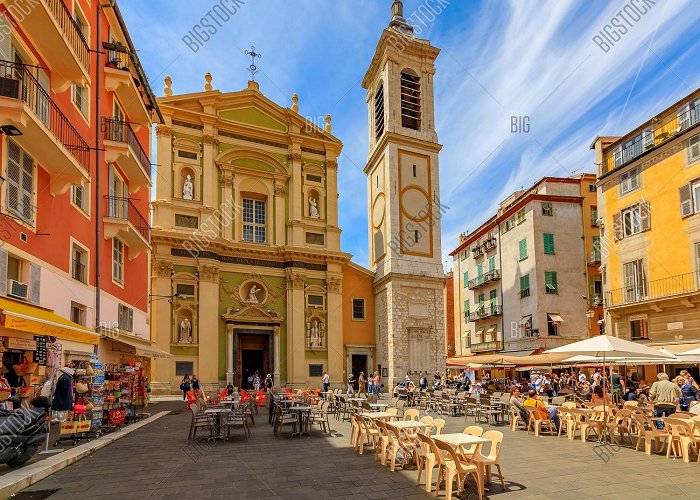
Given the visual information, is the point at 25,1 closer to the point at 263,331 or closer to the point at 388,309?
the point at 263,331

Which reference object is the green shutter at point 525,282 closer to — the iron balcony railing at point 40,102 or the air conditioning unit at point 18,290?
the iron balcony railing at point 40,102

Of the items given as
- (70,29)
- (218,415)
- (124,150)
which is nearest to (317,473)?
(218,415)

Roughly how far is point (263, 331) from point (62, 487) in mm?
20081

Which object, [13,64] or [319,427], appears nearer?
[13,64]

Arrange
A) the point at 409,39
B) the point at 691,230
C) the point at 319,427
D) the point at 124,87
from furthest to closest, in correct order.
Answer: the point at 409,39 < the point at 691,230 < the point at 124,87 < the point at 319,427

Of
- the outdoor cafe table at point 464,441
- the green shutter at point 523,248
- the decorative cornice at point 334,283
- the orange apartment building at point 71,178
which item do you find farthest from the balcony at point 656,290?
the orange apartment building at point 71,178

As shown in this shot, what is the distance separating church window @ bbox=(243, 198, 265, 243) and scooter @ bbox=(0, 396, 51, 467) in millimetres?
20776

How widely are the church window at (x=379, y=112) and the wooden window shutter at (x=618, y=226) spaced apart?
14.5 meters

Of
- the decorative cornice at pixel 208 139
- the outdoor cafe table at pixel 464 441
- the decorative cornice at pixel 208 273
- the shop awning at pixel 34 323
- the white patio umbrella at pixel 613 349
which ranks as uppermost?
the decorative cornice at pixel 208 139

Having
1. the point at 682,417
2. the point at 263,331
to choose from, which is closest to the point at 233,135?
the point at 263,331

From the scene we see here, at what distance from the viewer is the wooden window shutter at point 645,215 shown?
2084 centimetres

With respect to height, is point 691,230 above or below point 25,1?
below

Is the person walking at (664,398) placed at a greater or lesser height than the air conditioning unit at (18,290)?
lesser

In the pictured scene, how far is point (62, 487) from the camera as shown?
23.4ft
